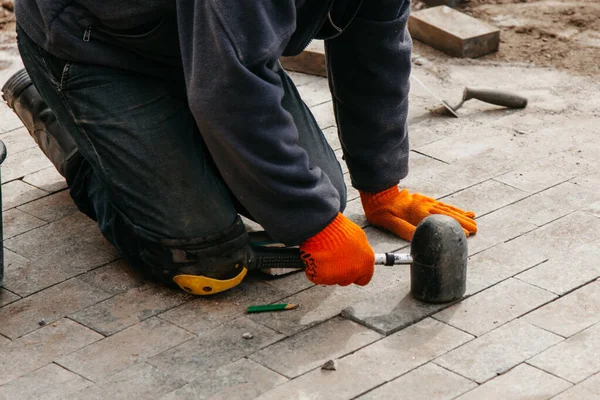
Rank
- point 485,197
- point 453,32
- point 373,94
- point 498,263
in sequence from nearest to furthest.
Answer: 1. point 498,263
2. point 373,94
3. point 485,197
4. point 453,32

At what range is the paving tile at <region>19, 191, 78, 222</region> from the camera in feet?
12.5

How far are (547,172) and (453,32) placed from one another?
1.58m

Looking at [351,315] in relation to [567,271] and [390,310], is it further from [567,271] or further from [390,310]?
[567,271]

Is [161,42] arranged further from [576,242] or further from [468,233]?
[576,242]

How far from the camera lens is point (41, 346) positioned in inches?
116

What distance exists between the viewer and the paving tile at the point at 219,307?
3.04 metres

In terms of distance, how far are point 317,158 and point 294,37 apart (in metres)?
0.53

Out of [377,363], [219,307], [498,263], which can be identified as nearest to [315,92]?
[498,263]

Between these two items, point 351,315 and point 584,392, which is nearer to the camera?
point 584,392

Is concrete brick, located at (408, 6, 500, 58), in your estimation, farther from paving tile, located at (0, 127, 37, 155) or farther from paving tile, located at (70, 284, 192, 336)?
paving tile, located at (70, 284, 192, 336)

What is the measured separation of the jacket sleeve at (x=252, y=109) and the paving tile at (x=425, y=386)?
540 millimetres

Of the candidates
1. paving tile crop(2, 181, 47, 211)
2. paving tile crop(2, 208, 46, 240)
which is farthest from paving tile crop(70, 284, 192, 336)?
paving tile crop(2, 181, 47, 211)

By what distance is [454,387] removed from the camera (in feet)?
8.63

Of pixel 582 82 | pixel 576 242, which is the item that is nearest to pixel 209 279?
pixel 576 242
